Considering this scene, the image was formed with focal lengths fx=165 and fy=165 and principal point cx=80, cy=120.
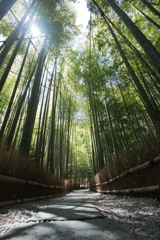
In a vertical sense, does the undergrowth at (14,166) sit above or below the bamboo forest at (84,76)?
below

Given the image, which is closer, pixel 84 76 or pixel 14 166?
pixel 14 166

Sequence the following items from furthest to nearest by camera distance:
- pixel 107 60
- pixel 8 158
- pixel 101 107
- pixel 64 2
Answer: pixel 101 107 < pixel 107 60 < pixel 64 2 < pixel 8 158

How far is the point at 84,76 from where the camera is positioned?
9336mm

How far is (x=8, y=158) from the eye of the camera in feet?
7.29

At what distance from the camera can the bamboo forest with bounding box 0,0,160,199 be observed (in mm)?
2387

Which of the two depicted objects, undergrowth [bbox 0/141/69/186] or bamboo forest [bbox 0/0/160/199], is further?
bamboo forest [bbox 0/0/160/199]

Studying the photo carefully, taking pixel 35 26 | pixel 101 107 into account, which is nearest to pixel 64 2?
pixel 35 26

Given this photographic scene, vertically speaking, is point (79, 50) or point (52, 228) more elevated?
point (79, 50)

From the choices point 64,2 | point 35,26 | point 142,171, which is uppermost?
point 64,2

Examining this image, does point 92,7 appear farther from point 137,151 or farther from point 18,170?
point 18,170

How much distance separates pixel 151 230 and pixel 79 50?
10045 millimetres

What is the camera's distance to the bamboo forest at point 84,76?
2.39 metres

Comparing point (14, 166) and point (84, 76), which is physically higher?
point (84, 76)

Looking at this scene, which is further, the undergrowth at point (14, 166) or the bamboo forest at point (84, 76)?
the bamboo forest at point (84, 76)
